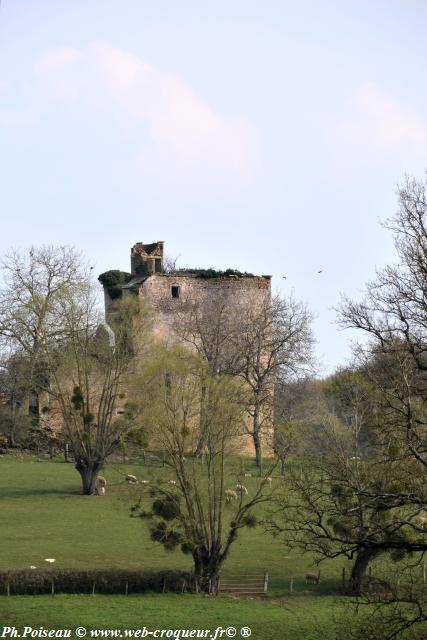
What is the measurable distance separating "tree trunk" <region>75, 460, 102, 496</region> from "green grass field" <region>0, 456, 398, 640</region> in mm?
686

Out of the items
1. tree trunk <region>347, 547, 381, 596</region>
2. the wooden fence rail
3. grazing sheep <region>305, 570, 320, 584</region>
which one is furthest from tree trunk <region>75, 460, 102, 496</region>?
tree trunk <region>347, 547, 381, 596</region>

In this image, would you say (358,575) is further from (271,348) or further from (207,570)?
(271,348)

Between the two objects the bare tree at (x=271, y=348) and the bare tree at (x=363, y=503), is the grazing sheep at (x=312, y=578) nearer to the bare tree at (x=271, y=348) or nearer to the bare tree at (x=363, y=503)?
the bare tree at (x=363, y=503)

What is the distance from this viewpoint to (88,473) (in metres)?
44.2

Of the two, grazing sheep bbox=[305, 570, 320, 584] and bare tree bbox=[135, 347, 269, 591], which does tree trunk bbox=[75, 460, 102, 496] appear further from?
grazing sheep bbox=[305, 570, 320, 584]

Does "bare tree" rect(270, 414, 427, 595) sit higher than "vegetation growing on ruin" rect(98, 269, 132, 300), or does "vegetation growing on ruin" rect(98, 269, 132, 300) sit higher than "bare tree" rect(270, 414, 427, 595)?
"vegetation growing on ruin" rect(98, 269, 132, 300)

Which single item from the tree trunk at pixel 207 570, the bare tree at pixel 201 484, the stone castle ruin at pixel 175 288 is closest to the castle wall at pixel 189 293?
the stone castle ruin at pixel 175 288

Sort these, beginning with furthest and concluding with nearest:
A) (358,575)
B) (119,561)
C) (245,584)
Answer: (119,561)
(245,584)
(358,575)

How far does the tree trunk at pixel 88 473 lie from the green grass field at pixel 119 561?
0.69 meters

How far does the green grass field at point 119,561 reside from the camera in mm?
26125

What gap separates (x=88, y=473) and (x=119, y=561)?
12548 millimetres

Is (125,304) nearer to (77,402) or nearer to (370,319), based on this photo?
(77,402)

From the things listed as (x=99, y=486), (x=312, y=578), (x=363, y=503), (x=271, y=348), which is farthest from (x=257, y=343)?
(x=363, y=503)

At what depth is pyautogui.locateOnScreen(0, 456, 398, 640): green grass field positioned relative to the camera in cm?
2612
